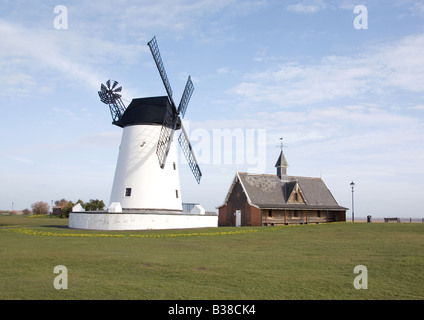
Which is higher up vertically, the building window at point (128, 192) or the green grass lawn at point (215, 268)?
the building window at point (128, 192)

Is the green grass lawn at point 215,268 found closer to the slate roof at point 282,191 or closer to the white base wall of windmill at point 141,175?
the white base wall of windmill at point 141,175

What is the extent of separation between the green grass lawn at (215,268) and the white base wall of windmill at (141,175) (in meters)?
11.9

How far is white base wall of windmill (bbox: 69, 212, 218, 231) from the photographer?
32.7 metres

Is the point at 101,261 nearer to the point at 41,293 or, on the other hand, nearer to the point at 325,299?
the point at 41,293

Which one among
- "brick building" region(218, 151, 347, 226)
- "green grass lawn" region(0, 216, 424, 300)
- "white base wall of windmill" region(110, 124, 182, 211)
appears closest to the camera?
"green grass lawn" region(0, 216, 424, 300)

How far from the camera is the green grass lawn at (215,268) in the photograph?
453 inches

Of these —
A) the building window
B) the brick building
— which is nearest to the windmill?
the building window

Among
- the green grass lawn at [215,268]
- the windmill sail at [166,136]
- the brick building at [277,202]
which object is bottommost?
the green grass lawn at [215,268]

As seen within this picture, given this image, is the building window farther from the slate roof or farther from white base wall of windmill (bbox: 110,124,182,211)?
the slate roof

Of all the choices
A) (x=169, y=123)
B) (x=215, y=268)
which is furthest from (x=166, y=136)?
(x=215, y=268)

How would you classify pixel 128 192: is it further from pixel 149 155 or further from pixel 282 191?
pixel 282 191

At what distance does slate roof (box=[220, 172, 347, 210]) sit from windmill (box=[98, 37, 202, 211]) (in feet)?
31.7

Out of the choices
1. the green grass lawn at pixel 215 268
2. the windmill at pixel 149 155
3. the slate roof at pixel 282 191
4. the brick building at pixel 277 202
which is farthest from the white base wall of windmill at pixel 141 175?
the green grass lawn at pixel 215 268

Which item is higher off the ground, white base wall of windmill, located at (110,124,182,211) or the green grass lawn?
white base wall of windmill, located at (110,124,182,211)
